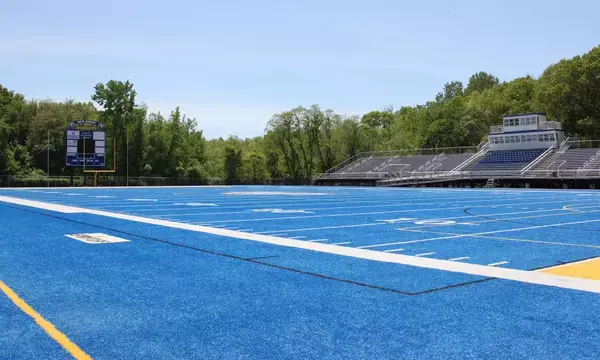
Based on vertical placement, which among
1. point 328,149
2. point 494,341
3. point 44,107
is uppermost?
point 44,107

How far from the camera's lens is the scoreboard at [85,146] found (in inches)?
1752

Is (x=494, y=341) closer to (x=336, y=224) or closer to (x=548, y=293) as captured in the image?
(x=548, y=293)

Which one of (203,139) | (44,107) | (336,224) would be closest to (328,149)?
(203,139)

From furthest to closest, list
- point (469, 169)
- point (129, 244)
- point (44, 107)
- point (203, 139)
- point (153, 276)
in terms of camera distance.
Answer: point (203, 139), point (44, 107), point (469, 169), point (129, 244), point (153, 276)

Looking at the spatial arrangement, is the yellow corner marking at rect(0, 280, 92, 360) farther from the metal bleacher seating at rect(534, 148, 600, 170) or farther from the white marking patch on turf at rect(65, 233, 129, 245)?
the metal bleacher seating at rect(534, 148, 600, 170)

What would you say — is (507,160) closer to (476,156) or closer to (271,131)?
(476,156)

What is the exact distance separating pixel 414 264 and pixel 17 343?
18.3 feet

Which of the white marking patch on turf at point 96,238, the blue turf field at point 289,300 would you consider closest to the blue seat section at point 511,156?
the blue turf field at point 289,300

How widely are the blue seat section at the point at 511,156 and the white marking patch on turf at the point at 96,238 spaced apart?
48055mm

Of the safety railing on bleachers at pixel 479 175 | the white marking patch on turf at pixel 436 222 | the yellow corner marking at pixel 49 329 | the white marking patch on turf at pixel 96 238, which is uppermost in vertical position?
the safety railing on bleachers at pixel 479 175

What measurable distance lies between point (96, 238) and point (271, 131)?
6790 centimetres

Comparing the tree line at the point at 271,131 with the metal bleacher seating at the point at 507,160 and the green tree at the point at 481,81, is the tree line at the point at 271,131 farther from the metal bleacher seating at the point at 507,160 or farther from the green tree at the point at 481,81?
the green tree at the point at 481,81

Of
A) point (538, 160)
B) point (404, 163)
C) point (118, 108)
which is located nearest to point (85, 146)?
point (118, 108)

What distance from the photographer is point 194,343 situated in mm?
4578
